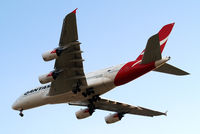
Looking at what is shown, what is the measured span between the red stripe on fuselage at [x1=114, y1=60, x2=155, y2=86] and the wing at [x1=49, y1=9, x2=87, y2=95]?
10.8 feet

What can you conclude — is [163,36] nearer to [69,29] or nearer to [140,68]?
[140,68]

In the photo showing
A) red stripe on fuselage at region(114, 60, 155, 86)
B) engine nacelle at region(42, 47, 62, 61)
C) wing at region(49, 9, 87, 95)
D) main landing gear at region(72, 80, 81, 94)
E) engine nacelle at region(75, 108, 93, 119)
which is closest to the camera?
wing at region(49, 9, 87, 95)

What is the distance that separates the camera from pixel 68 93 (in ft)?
124

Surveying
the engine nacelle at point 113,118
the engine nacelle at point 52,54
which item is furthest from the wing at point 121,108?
the engine nacelle at point 52,54

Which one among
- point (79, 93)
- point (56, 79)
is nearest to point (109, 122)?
point (79, 93)

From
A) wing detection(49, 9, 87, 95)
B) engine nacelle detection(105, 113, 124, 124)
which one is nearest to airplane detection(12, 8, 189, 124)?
wing detection(49, 9, 87, 95)

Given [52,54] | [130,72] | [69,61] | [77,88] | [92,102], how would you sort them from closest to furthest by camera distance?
[52,54]
[69,61]
[130,72]
[77,88]
[92,102]

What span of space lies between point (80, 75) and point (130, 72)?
4.65m

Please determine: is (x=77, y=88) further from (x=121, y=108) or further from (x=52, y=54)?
(x=121, y=108)

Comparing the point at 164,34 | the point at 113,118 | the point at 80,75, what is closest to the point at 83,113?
the point at 113,118

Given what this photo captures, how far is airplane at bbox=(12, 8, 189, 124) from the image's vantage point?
3234 centimetres

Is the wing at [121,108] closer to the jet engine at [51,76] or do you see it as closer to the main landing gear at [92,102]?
the main landing gear at [92,102]

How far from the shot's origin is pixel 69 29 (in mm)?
31219

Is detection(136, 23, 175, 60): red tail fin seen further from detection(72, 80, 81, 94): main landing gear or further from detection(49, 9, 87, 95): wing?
detection(72, 80, 81, 94): main landing gear
